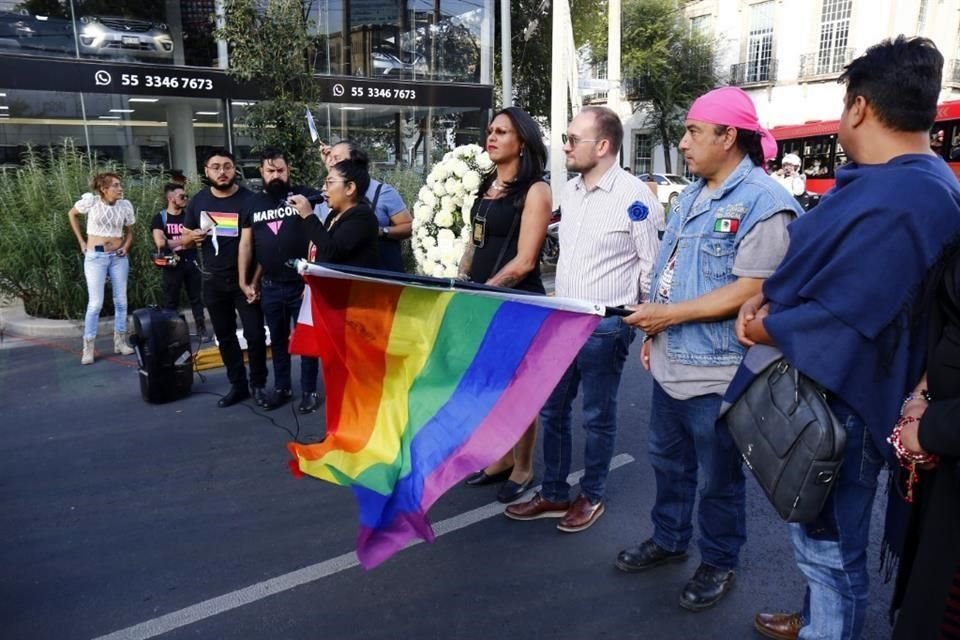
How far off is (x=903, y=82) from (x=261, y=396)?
16.5ft

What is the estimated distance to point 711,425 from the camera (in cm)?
284

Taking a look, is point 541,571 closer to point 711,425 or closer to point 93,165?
point 711,425

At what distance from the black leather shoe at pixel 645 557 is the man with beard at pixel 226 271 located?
347 centimetres

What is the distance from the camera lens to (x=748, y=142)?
273 centimetres

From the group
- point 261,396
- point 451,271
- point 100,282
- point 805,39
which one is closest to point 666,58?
point 805,39

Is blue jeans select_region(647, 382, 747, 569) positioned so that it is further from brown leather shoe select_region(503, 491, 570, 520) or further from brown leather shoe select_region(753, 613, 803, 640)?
brown leather shoe select_region(503, 491, 570, 520)

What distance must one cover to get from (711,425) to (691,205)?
34.4 inches

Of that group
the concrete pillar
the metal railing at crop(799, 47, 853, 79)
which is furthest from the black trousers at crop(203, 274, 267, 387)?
the metal railing at crop(799, 47, 853, 79)

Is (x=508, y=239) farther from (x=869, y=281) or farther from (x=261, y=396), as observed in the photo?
(x=261, y=396)

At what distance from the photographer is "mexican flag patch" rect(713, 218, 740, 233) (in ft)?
8.61

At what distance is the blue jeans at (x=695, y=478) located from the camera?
2855 mm

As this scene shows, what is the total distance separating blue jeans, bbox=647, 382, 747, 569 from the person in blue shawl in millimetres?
519

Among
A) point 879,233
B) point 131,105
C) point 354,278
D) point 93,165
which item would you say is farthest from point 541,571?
point 131,105

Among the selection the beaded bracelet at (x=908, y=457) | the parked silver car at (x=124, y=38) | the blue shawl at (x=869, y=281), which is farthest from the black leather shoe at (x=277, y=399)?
the parked silver car at (x=124, y=38)
